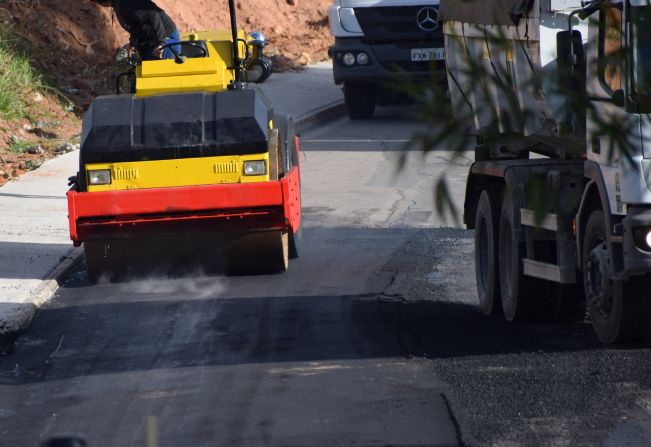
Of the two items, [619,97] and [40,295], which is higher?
[619,97]

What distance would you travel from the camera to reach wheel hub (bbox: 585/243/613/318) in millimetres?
6875

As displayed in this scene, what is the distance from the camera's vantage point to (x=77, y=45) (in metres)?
22.6

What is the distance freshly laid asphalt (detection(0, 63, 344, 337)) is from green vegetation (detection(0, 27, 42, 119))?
1.99 metres

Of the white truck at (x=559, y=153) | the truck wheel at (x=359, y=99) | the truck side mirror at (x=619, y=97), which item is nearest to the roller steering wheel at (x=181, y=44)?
the white truck at (x=559, y=153)

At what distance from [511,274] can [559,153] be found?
1.42 m

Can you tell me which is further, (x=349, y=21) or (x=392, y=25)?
(x=349, y=21)

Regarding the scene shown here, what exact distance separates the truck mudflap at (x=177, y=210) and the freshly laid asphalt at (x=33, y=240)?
2.18ft

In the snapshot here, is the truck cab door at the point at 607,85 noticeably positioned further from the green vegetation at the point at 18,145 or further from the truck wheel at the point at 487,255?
the green vegetation at the point at 18,145

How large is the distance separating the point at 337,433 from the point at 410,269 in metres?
4.48

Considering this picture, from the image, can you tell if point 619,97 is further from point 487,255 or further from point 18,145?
point 18,145

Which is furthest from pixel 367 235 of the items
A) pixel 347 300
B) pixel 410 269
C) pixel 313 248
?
pixel 347 300

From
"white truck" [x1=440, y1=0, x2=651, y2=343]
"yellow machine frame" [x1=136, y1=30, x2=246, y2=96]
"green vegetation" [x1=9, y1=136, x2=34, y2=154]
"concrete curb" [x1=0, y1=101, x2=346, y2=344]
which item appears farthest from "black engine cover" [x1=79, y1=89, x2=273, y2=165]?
"green vegetation" [x1=9, y1=136, x2=34, y2=154]

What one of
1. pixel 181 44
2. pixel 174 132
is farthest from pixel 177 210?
pixel 181 44

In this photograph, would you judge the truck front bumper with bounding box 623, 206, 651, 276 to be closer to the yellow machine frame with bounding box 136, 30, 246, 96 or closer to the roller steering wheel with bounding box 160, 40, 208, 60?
the yellow machine frame with bounding box 136, 30, 246, 96
